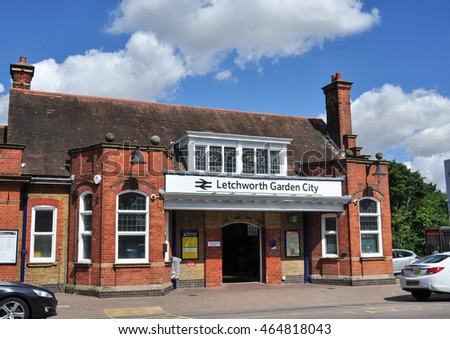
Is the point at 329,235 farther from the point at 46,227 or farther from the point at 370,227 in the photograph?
the point at 46,227

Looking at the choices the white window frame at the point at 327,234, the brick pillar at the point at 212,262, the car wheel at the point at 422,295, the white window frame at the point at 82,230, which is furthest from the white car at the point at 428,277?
the white window frame at the point at 82,230

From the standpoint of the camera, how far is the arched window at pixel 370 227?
19.8 m

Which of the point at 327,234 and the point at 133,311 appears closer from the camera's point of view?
the point at 133,311

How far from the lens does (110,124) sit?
20.8 metres

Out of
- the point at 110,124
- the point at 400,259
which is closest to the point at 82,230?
the point at 110,124

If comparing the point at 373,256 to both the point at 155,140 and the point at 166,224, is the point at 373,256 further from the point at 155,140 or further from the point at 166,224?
the point at 155,140

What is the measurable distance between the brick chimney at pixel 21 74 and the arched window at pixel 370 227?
15.2 metres

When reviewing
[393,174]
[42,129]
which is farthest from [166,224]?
[393,174]

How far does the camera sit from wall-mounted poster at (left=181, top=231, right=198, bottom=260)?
60.5ft

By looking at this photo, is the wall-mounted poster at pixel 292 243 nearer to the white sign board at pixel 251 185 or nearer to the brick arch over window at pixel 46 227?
the white sign board at pixel 251 185

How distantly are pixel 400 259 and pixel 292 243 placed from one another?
6.91 metres

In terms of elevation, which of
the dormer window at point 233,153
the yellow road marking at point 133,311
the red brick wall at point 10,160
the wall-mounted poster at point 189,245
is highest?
the dormer window at point 233,153

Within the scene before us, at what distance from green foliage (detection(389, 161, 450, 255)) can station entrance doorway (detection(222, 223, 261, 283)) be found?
16.0 m

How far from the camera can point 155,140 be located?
55.9 feet
